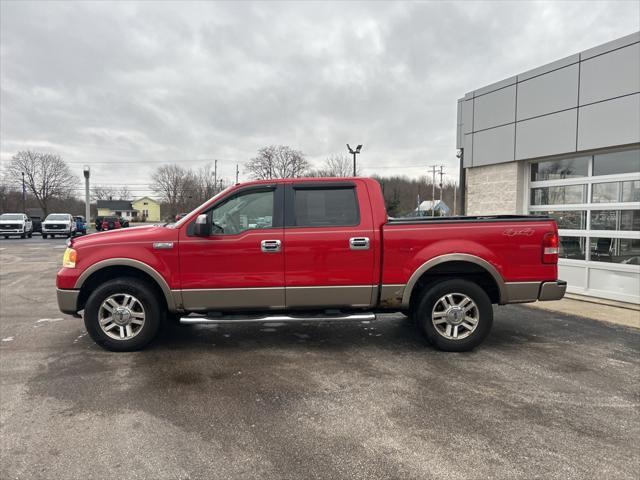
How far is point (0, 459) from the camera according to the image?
9.18 feet

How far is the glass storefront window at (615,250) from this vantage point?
7719 millimetres

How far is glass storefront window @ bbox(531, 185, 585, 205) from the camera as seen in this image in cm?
872

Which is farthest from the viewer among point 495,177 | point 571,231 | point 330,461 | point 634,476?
point 495,177

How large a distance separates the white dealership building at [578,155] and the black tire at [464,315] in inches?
187

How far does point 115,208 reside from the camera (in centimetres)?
10619

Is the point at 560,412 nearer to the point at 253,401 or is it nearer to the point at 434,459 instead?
the point at 434,459

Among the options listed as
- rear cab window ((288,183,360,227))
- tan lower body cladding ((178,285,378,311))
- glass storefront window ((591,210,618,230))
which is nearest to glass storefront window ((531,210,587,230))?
glass storefront window ((591,210,618,230))

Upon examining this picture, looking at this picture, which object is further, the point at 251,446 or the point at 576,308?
the point at 576,308

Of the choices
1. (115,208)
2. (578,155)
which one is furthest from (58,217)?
(115,208)

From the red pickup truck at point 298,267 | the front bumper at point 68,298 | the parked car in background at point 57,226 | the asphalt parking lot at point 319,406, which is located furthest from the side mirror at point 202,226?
the parked car in background at point 57,226

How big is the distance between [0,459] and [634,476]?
13.3ft

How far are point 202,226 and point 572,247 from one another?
785cm

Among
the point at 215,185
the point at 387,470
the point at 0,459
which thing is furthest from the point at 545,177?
the point at 215,185

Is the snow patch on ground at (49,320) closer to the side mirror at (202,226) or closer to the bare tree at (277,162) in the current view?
the side mirror at (202,226)
